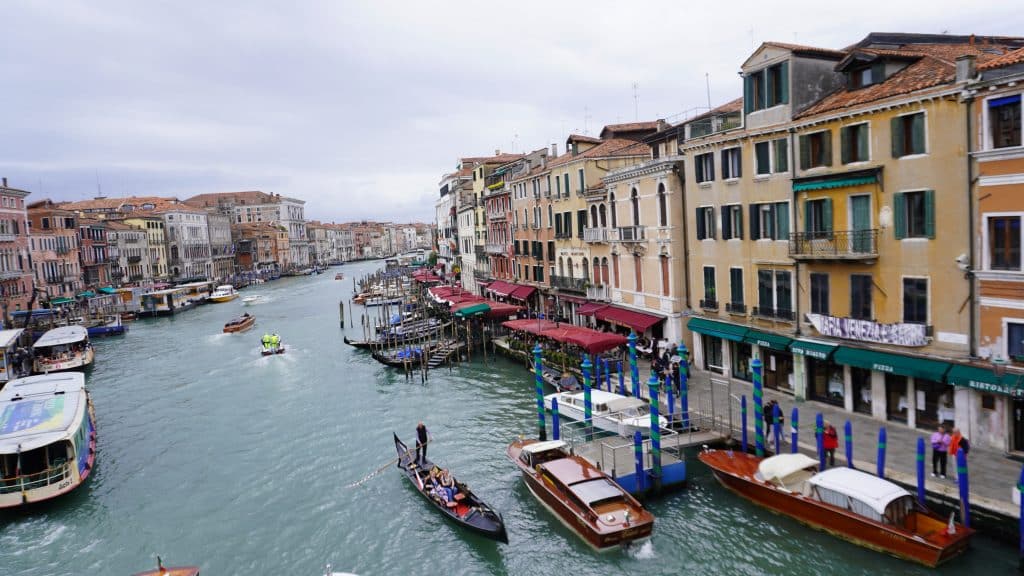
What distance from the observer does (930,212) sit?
1703 centimetres

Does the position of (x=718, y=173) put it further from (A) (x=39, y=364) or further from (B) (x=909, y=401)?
(A) (x=39, y=364)

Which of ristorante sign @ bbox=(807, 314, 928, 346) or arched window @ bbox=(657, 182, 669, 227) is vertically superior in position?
arched window @ bbox=(657, 182, 669, 227)

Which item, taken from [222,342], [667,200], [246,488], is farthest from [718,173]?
[222,342]

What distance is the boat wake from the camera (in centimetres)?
1482

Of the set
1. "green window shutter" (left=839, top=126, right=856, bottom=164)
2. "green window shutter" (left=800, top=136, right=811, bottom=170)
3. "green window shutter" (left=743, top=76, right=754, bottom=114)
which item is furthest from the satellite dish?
"green window shutter" (left=743, top=76, right=754, bottom=114)

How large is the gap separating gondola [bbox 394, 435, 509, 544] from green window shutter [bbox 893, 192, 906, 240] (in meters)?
12.8

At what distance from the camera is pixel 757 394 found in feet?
58.8

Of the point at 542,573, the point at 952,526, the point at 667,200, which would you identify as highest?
the point at 667,200

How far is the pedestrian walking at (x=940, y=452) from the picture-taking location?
14.7m

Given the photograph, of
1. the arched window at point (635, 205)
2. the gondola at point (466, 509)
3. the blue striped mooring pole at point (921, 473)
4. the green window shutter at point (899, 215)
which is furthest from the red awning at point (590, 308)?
the blue striped mooring pole at point (921, 473)

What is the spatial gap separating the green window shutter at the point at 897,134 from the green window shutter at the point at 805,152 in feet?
9.24

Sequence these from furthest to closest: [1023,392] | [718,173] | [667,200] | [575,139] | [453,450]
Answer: [575,139] → [667,200] → [718,173] → [453,450] → [1023,392]

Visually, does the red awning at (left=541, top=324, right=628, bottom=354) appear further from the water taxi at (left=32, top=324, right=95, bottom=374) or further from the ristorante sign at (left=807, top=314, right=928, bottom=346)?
the water taxi at (left=32, top=324, right=95, bottom=374)

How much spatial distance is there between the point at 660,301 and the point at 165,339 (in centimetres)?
4114
